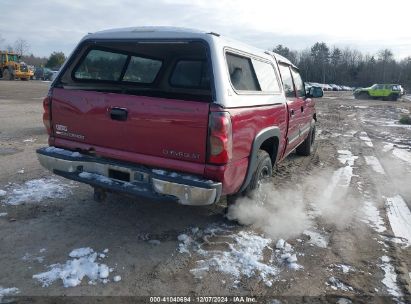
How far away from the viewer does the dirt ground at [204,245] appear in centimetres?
314

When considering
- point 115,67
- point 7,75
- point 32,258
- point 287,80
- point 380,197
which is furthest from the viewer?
point 7,75

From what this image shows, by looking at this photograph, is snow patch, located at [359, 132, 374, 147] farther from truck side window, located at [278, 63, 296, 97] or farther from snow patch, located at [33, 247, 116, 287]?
snow patch, located at [33, 247, 116, 287]

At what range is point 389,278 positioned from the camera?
343 cm

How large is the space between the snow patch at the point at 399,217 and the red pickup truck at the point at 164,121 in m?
1.67

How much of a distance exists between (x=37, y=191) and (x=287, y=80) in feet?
13.0

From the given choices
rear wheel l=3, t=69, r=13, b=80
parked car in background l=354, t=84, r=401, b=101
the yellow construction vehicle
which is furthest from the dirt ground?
rear wheel l=3, t=69, r=13, b=80

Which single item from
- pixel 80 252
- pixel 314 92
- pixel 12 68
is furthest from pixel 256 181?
pixel 12 68

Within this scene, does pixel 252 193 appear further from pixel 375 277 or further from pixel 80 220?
pixel 80 220

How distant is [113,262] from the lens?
3.45 m

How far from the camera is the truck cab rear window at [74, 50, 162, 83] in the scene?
14.9ft

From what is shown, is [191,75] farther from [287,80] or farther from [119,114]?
[287,80]

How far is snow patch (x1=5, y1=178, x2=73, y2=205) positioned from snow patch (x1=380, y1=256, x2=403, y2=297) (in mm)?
3899

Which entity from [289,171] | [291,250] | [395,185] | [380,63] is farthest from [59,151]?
[380,63]

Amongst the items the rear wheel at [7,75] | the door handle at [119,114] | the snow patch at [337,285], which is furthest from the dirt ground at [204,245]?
the rear wheel at [7,75]
